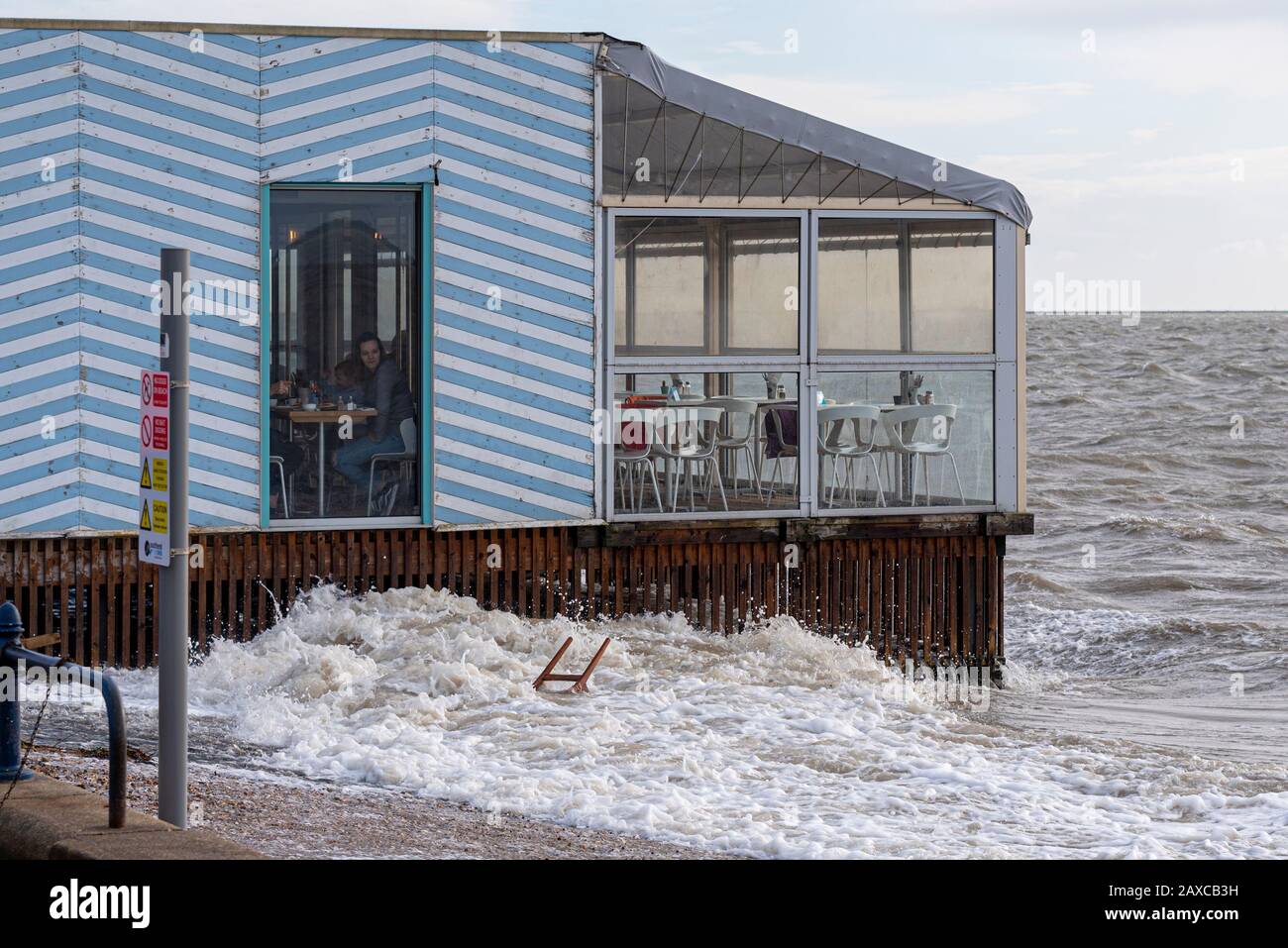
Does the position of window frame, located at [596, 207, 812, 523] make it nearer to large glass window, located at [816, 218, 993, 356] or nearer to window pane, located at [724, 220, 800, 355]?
window pane, located at [724, 220, 800, 355]

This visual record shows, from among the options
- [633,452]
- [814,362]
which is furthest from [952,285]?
[633,452]

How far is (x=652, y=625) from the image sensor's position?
11781mm

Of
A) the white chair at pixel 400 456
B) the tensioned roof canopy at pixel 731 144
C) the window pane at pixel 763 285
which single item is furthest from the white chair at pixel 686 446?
the white chair at pixel 400 456

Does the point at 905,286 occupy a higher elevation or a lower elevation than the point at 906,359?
higher

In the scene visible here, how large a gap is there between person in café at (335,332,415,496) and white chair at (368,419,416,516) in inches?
0.7

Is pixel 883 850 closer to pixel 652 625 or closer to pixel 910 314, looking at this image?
pixel 652 625

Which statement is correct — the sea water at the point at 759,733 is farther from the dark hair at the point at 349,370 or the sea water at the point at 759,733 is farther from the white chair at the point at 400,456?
the dark hair at the point at 349,370

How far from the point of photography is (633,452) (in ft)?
38.8

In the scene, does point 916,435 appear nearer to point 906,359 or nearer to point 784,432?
point 906,359

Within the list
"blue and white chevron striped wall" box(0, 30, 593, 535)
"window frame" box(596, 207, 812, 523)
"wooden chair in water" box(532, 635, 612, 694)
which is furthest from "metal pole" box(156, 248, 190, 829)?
"window frame" box(596, 207, 812, 523)

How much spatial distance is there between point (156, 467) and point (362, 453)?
5561 mm

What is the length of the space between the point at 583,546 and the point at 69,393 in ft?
11.8

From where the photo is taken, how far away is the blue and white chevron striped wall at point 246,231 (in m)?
10.5
